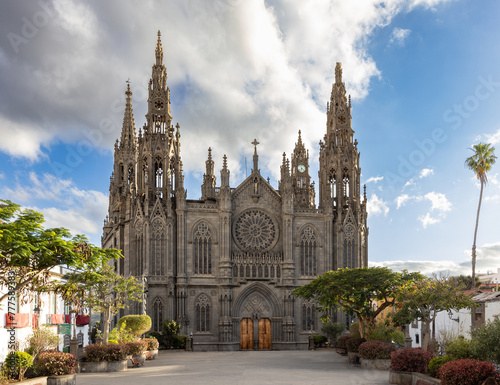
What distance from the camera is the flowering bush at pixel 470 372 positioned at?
18266 mm

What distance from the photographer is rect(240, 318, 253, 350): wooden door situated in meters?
58.9

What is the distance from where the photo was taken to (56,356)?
2353 centimetres

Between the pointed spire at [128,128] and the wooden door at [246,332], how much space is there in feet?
86.8

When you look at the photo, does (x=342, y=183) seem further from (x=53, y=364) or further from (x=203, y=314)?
(x=53, y=364)

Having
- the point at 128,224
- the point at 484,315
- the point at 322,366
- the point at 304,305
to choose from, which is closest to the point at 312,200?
the point at 304,305

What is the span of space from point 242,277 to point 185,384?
1383 inches

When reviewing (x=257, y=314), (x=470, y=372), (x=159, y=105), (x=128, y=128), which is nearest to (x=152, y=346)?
(x=257, y=314)

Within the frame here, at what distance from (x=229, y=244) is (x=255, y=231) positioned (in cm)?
354

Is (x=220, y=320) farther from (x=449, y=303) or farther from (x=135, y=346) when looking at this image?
(x=449, y=303)

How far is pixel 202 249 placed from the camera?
59000 millimetres

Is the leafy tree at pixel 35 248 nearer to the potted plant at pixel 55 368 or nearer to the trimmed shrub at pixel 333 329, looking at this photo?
the potted plant at pixel 55 368

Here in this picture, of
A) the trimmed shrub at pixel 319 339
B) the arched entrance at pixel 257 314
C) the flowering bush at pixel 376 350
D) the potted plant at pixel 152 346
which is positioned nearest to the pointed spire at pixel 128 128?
the arched entrance at pixel 257 314

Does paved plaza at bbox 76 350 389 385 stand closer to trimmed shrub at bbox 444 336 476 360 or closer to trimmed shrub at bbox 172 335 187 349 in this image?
trimmed shrub at bbox 444 336 476 360

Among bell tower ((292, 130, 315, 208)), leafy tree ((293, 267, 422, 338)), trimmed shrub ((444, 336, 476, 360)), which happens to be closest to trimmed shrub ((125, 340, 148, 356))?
leafy tree ((293, 267, 422, 338))
